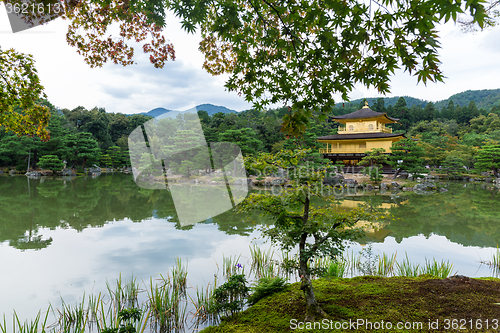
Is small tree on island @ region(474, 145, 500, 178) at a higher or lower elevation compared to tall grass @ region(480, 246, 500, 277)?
higher

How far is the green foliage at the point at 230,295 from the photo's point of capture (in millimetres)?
2340

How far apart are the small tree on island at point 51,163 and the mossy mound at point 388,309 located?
22163 millimetres

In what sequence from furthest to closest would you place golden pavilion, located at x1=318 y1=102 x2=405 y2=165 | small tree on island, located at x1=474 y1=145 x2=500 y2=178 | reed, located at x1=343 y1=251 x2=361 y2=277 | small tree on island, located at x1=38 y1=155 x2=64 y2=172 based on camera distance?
golden pavilion, located at x1=318 y1=102 x2=405 y2=165
small tree on island, located at x1=38 y1=155 x2=64 y2=172
small tree on island, located at x1=474 y1=145 x2=500 y2=178
reed, located at x1=343 y1=251 x2=361 y2=277

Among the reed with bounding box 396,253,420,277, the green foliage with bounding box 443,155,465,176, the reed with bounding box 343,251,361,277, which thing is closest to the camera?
the reed with bounding box 396,253,420,277

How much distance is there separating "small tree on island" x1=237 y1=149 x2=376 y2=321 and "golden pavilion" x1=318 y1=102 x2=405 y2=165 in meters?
18.1

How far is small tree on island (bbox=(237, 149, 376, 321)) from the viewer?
199 centimetres

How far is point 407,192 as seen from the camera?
12.2m

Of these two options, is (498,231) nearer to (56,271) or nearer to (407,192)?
(407,192)

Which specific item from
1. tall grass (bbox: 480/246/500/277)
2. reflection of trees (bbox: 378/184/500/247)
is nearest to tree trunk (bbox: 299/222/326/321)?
tall grass (bbox: 480/246/500/277)

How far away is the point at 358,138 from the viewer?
754 inches

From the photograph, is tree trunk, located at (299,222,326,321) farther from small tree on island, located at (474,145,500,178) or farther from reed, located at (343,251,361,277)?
small tree on island, located at (474,145,500,178)

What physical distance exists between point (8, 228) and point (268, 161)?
706 centimetres

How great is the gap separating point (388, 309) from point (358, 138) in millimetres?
19004

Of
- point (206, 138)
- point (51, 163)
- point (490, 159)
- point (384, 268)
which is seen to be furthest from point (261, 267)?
point (51, 163)
